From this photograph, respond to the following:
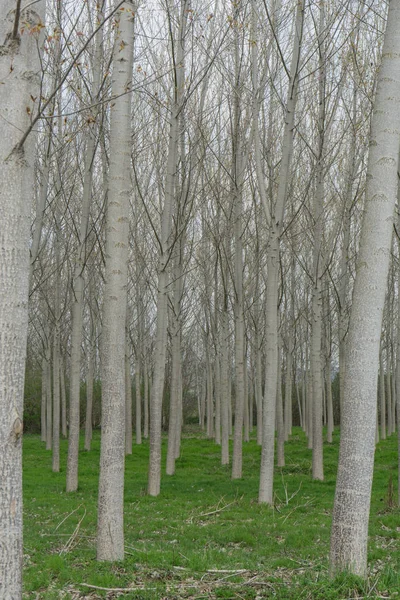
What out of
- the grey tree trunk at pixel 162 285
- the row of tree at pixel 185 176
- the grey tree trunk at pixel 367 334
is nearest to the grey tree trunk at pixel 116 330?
the row of tree at pixel 185 176

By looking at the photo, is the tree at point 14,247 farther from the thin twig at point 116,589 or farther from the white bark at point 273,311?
the white bark at point 273,311

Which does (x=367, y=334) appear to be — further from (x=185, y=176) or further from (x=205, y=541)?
(x=185, y=176)

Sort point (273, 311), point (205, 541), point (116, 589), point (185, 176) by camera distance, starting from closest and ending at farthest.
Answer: point (116, 589) → point (205, 541) → point (273, 311) → point (185, 176)

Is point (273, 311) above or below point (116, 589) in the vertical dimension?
above

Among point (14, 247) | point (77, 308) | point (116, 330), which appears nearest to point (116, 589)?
point (116, 330)

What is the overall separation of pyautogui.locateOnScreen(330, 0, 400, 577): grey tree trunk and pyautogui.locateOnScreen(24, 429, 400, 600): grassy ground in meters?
0.33

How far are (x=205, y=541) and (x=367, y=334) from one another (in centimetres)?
408

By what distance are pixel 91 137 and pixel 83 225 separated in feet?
5.51

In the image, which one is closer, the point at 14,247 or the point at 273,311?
the point at 14,247

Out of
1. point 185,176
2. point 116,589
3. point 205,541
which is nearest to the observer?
point 116,589

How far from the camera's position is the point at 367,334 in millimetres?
4137

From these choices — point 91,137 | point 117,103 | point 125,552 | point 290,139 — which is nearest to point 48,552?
point 125,552

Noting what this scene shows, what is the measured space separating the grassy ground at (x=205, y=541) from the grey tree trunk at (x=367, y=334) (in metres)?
0.33

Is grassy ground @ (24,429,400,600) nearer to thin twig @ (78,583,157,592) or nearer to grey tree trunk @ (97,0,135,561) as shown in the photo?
thin twig @ (78,583,157,592)
